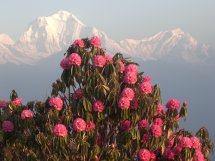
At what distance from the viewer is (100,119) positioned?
1056 centimetres

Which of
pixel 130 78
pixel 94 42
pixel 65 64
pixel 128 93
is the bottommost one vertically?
pixel 128 93

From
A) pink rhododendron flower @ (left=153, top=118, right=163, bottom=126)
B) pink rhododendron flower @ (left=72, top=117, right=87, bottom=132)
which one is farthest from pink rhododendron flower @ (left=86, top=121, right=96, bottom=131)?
pink rhododendron flower @ (left=153, top=118, right=163, bottom=126)

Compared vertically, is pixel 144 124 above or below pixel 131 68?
below

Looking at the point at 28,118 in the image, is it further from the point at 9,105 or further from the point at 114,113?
the point at 114,113

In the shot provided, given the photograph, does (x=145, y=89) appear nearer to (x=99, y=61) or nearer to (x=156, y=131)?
(x=156, y=131)

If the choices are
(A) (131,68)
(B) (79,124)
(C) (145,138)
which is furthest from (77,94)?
(C) (145,138)

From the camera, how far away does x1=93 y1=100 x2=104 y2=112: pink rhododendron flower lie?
10.4 metres

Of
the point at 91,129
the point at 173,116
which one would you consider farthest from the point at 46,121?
the point at 173,116

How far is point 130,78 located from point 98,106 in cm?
111

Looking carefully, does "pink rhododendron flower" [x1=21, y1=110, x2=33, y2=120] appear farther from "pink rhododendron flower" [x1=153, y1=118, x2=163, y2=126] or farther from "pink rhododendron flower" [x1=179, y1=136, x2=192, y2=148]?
"pink rhododendron flower" [x1=179, y1=136, x2=192, y2=148]

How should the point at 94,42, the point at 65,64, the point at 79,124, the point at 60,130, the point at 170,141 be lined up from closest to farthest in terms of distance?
the point at 60,130 < the point at 79,124 < the point at 65,64 < the point at 170,141 < the point at 94,42

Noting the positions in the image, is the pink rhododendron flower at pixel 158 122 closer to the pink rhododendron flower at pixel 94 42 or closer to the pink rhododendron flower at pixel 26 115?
the pink rhododendron flower at pixel 94 42

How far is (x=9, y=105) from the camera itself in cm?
1212

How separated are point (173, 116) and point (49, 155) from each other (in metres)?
3.33
